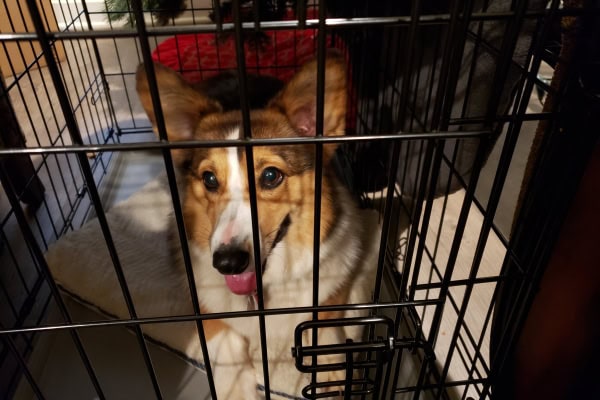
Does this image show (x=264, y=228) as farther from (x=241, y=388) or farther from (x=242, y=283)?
(x=241, y=388)

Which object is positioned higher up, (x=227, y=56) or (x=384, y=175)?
(x=227, y=56)

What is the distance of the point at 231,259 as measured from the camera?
94cm

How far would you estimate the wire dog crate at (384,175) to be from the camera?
1.94 ft

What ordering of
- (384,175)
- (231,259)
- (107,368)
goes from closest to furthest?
(231,259) → (107,368) → (384,175)

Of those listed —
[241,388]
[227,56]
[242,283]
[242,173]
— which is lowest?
[241,388]

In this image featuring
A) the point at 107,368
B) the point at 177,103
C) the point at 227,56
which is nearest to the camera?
the point at 177,103

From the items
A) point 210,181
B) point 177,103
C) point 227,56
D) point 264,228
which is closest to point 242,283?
point 264,228

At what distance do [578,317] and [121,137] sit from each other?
2.24 m

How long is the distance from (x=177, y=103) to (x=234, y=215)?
29cm

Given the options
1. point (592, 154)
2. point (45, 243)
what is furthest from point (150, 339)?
point (592, 154)

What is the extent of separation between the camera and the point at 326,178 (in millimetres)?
1328

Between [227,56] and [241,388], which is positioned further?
[227,56]

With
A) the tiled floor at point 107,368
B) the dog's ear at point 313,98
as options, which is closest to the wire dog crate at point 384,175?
the tiled floor at point 107,368

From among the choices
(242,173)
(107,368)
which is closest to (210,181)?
(242,173)
